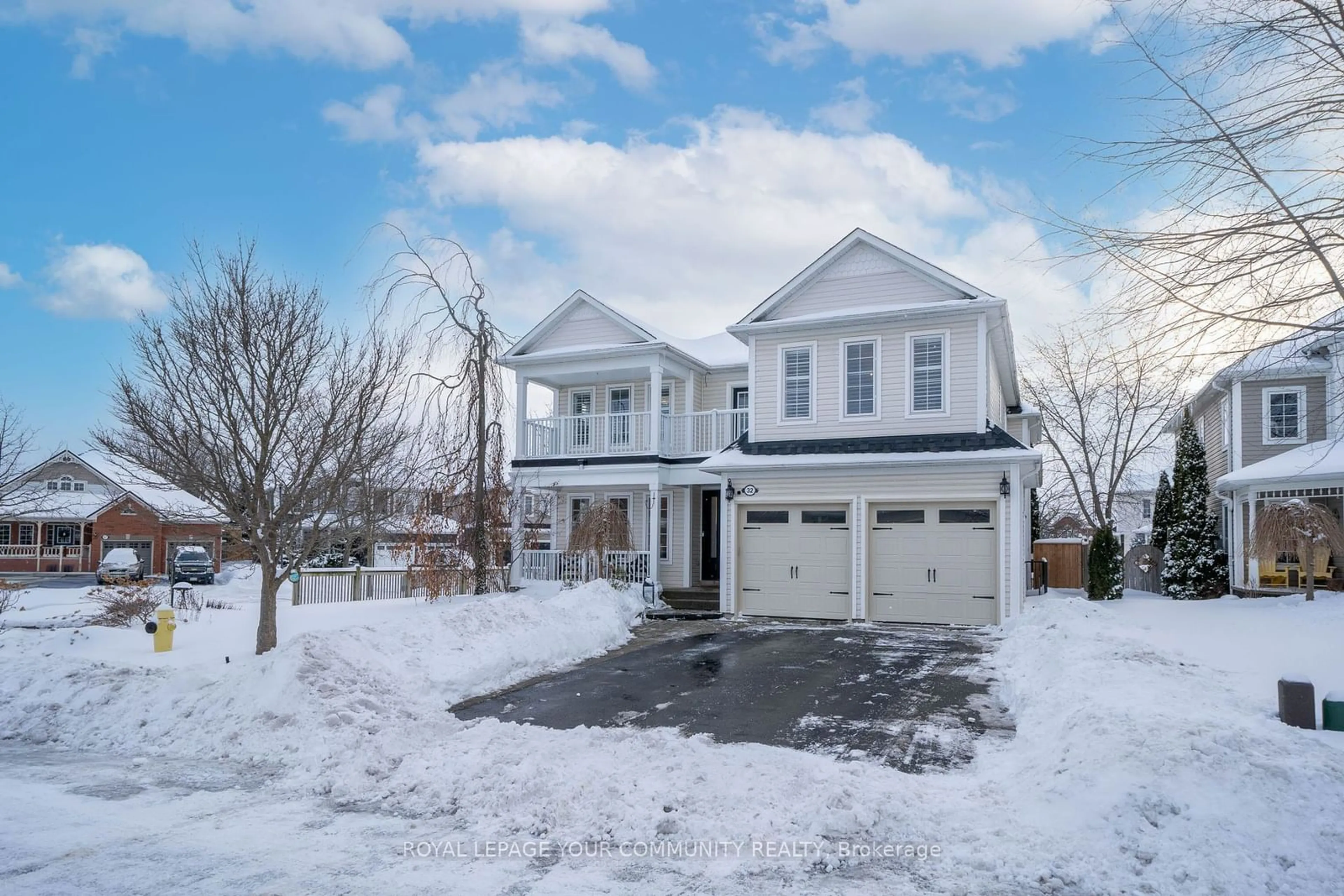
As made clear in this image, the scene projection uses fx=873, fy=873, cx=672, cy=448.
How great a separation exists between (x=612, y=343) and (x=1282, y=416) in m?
16.9

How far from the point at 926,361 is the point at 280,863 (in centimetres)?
1428

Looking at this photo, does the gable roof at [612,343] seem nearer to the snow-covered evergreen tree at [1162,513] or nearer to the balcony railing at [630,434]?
the balcony railing at [630,434]

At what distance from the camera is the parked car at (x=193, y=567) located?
107 feet

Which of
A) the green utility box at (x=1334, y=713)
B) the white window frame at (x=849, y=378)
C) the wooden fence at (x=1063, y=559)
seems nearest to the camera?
the green utility box at (x=1334, y=713)

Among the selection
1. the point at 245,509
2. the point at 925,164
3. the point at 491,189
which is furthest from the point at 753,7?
the point at 245,509

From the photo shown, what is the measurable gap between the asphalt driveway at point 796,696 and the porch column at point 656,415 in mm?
6352

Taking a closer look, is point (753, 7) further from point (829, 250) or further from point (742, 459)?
point (742, 459)

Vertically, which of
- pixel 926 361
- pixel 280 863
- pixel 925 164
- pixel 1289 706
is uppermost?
pixel 925 164

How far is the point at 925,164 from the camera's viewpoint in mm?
11875

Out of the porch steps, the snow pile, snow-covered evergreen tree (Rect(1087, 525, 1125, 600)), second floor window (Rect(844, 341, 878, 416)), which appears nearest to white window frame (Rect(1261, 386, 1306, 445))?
snow-covered evergreen tree (Rect(1087, 525, 1125, 600))

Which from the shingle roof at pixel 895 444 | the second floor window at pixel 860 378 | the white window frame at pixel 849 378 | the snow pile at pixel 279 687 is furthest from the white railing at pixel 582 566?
the snow pile at pixel 279 687

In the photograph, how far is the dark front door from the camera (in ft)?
71.4

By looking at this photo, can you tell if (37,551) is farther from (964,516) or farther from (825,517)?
(964,516)

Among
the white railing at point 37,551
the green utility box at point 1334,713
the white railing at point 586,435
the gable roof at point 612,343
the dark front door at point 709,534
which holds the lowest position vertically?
the white railing at point 37,551
